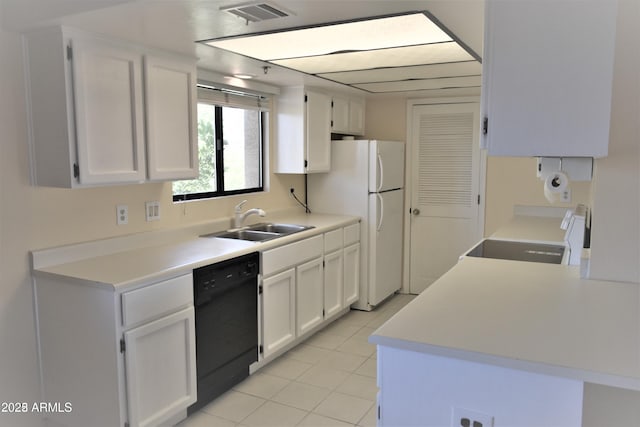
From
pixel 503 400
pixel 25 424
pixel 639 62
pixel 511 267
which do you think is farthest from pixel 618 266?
pixel 25 424

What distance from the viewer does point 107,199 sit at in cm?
285

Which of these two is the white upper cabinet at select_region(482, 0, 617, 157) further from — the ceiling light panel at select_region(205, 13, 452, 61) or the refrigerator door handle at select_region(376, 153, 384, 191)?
the refrigerator door handle at select_region(376, 153, 384, 191)

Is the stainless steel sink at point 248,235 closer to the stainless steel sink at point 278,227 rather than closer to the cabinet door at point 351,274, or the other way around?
the stainless steel sink at point 278,227

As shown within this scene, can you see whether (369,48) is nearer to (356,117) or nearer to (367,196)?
(367,196)

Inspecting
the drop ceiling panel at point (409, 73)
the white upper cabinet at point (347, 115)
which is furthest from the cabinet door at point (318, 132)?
the drop ceiling panel at point (409, 73)

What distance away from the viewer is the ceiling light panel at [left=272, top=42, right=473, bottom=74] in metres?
2.76

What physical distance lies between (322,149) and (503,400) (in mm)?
3394

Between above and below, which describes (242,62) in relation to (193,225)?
above

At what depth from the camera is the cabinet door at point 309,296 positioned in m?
3.72

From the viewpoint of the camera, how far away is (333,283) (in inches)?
167

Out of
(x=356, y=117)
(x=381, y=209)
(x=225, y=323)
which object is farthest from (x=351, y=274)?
(x=225, y=323)

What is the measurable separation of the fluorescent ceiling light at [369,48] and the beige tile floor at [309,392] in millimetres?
2056

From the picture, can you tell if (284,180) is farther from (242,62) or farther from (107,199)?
(107,199)

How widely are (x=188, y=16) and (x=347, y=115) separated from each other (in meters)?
3.01
